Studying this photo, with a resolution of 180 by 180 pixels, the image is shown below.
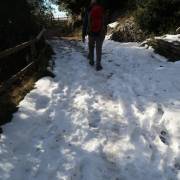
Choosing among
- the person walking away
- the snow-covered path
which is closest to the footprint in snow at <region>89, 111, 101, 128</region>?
Answer: the snow-covered path

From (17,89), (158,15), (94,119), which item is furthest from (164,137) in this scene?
(158,15)

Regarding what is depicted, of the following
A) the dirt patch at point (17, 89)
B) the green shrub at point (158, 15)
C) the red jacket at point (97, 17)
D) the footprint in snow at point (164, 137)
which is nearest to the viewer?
the footprint in snow at point (164, 137)

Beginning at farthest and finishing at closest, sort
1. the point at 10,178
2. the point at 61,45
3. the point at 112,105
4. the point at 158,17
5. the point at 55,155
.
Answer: the point at 158,17
the point at 61,45
the point at 112,105
the point at 55,155
the point at 10,178

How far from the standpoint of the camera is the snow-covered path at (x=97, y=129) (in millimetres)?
5719

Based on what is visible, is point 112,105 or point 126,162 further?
point 112,105

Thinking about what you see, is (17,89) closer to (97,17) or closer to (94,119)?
(94,119)

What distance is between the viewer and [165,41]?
43.7 feet

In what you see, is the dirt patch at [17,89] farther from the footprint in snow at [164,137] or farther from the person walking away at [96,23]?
the footprint in snow at [164,137]

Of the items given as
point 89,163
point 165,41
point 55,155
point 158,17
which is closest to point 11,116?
point 55,155

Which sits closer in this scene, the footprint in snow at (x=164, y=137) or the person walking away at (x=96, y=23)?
the footprint in snow at (x=164, y=137)

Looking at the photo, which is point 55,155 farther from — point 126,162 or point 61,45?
point 61,45

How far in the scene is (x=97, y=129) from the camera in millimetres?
6992

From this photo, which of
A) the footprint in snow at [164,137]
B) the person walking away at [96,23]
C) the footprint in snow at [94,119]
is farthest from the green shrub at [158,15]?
the footprint in snow at [164,137]

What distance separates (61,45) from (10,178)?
11.1 meters
